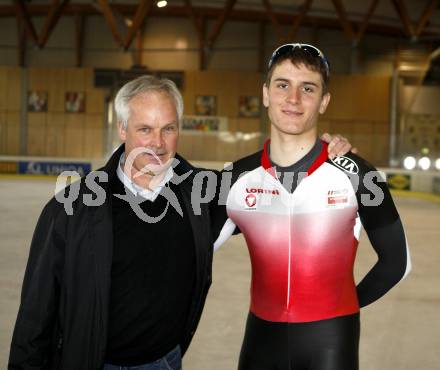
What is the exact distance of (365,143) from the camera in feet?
69.3

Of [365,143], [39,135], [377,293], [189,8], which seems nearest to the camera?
[377,293]

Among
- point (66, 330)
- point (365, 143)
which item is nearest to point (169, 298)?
point (66, 330)

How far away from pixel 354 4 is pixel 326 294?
23.9 meters

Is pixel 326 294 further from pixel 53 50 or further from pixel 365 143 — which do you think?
pixel 53 50

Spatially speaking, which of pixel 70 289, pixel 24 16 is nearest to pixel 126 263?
pixel 70 289

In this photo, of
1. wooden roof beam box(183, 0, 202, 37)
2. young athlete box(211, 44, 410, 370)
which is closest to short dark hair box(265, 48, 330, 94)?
young athlete box(211, 44, 410, 370)

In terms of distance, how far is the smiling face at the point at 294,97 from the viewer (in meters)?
2.38

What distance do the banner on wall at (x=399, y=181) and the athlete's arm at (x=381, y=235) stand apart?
55.1 feet

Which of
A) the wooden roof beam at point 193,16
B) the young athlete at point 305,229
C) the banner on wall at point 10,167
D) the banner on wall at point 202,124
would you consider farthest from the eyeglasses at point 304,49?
the wooden roof beam at point 193,16

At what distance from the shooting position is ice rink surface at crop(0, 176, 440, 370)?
14.5 ft

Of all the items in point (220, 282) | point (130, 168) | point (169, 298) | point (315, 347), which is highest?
point (130, 168)

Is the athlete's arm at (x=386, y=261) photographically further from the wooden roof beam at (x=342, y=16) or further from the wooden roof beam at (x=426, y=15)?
the wooden roof beam at (x=426, y=15)

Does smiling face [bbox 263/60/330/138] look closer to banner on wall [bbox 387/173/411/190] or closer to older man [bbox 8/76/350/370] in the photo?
older man [bbox 8/76/350/370]

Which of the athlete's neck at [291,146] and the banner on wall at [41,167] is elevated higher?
the athlete's neck at [291,146]
